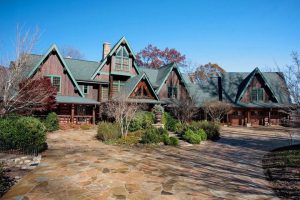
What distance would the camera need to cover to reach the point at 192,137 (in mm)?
15258

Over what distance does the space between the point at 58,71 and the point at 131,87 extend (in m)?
7.95

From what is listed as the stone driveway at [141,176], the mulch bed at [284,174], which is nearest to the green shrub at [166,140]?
the stone driveway at [141,176]

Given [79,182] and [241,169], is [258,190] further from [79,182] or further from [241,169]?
[79,182]

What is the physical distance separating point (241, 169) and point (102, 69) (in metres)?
20.7

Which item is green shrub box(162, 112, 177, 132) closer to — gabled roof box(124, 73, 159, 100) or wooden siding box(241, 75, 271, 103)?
gabled roof box(124, 73, 159, 100)

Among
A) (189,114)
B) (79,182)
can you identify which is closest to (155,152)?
(79,182)

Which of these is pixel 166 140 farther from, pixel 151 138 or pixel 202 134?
pixel 202 134

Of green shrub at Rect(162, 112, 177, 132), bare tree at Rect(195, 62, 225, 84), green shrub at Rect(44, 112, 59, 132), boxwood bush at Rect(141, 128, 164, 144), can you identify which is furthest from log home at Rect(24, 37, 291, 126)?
bare tree at Rect(195, 62, 225, 84)

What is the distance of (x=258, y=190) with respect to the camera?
700 centimetres

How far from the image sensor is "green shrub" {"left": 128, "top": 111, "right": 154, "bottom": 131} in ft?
64.4

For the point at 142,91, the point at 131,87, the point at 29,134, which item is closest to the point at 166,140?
the point at 29,134

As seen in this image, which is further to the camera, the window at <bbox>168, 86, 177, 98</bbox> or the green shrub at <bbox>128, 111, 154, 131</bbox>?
the window at <bbox>168, 86, 177, 98</bbox>

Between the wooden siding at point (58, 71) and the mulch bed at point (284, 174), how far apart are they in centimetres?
1963

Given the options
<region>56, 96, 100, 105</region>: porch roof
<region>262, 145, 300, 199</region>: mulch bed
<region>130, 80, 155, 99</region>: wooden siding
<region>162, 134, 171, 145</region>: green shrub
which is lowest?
<region>262, 145, 300, 199</region>: mulch bed
